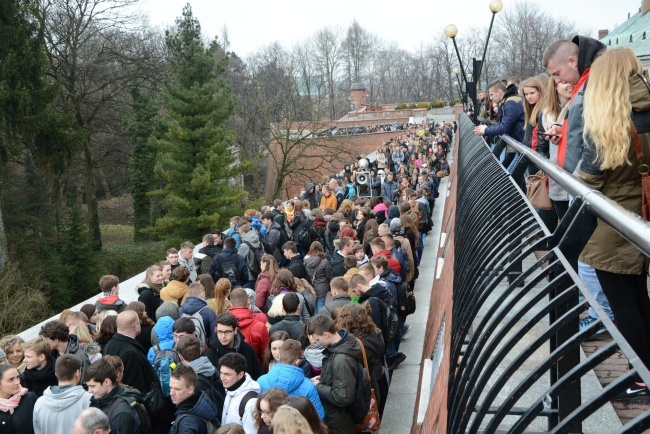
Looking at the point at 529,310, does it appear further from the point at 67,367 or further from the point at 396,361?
the point at 396,361

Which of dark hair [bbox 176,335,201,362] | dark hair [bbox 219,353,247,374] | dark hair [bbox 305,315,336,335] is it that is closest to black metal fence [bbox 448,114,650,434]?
dark hair [bbox 305,315,336,335]

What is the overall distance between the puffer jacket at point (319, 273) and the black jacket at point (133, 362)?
364cm

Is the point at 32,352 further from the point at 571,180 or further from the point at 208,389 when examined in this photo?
the point at 571,180

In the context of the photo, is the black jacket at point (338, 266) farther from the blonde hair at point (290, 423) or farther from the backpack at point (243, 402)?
the blonde hair at point (290, 423)

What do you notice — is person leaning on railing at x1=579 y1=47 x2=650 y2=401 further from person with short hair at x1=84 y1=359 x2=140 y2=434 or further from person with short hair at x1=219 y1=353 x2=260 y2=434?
person with short hair at x1=84 y1=359 x2=140 y2=434

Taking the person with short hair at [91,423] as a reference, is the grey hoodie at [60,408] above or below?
below

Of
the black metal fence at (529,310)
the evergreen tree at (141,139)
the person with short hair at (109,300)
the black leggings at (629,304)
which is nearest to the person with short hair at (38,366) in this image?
the person with short hair at (109,300)

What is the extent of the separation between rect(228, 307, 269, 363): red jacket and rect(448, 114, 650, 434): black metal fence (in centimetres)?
307

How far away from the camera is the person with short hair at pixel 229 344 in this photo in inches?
245

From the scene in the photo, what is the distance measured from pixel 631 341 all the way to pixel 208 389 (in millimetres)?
3723

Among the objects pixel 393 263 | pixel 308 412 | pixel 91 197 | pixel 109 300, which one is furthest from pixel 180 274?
pixel 91 197

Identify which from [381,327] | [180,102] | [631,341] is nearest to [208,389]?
[381,327]

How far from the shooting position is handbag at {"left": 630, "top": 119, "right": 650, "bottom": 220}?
2.85 m

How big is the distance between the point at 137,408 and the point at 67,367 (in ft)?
2.05
